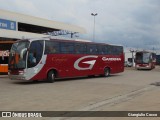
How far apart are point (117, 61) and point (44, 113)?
21672 millimetres

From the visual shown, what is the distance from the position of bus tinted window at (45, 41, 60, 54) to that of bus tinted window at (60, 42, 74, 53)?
0.54 m

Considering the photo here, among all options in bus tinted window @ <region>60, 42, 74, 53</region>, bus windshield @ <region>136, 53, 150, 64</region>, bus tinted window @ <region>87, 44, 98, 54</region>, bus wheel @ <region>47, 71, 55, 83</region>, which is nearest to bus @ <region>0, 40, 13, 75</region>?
bus tinted window @ <region>60, 42, 74, 53</region>

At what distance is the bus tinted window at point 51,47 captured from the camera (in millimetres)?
23141

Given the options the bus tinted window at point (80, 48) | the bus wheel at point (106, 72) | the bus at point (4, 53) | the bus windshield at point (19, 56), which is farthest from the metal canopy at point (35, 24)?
the bus windshield at point (19, 56)

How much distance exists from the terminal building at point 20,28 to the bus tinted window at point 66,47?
513 centimetres

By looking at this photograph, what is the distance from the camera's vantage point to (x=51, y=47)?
77.4 feet

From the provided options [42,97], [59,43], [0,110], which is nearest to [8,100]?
[42,97]

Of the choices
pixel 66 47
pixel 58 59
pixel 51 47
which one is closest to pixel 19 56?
pixel 51 47

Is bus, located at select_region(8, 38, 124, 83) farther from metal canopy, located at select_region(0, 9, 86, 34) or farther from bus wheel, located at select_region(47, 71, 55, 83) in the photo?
metal canopy, located at select_region(0, 9, 86, 34)

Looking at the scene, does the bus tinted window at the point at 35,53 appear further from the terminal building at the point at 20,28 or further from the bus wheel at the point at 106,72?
the bus wheel at the point at 106,72

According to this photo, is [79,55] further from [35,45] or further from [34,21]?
[34,21]

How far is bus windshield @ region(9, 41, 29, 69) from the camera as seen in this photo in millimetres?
21656

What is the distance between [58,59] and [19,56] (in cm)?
332

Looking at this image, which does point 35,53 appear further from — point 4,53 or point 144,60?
point 144,60
